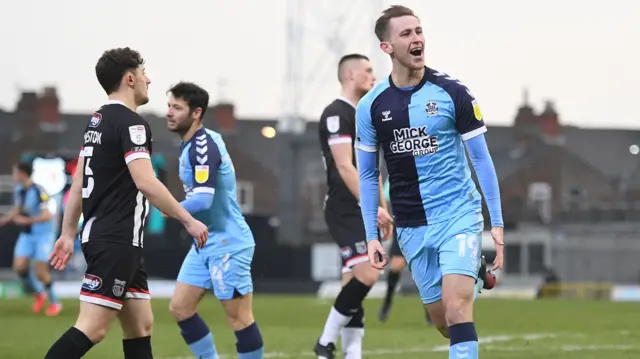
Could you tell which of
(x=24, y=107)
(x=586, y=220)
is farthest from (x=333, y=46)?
(x=24, y=107)

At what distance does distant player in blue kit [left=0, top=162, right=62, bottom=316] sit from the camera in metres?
18.7

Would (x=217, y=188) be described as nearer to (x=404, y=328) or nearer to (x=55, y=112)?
(x=404, y=328)

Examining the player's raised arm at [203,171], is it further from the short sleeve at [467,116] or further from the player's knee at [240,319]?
the short sleeve at [467,116]

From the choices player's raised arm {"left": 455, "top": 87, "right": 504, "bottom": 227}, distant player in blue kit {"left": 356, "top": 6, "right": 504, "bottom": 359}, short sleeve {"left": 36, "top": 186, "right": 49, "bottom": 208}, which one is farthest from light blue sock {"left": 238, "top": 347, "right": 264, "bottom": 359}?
short sleeve {"left": 36, "top": 186, "right": 49, "bottom": 208}

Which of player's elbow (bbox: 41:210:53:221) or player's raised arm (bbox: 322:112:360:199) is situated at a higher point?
player's raised arm (bbox: 322:112:360:199)

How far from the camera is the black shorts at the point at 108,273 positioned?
22.7ft

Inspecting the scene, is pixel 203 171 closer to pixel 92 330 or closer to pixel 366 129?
pixel 366 129

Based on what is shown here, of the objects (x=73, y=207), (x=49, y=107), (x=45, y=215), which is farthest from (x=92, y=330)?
(x=49, y=107)

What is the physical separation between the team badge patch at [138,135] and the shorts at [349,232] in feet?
11.1

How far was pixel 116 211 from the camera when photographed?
7012 mm

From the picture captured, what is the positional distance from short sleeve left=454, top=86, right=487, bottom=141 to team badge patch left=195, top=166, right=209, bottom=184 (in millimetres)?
2092

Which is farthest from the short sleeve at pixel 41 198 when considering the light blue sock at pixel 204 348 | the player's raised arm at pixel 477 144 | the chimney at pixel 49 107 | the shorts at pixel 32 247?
the chimney at pixel 49 107

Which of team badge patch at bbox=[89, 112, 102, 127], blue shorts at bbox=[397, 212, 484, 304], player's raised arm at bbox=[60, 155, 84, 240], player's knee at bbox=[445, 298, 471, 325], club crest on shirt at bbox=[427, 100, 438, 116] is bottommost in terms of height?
player's knee at bbox=[445, 298, 471, 325]

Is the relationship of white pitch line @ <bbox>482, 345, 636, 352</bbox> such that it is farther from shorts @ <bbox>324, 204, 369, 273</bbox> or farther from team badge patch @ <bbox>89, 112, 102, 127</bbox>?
team badge patch @ <bbox>89, 112, 102, 127</bbox>
